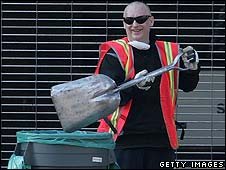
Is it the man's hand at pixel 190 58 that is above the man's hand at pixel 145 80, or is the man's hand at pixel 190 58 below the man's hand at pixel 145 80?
above

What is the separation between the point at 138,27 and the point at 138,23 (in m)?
0.03

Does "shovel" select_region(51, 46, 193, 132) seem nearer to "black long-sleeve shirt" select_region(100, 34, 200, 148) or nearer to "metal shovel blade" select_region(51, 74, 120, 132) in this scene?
"metal shovel blade" select_region(51, 74, 120, 132)

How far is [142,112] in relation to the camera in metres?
5.17

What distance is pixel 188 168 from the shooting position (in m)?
7.28

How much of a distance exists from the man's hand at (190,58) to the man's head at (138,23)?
0.34m

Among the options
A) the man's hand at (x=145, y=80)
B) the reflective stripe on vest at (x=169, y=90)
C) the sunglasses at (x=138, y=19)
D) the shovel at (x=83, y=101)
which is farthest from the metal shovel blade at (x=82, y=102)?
the sunglasses at (x=138, y=19)

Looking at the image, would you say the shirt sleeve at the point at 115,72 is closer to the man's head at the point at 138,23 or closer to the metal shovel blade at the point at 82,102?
the man's head at the point at 138,23

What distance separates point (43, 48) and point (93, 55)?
50cm

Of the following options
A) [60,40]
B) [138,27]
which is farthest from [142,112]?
[60,40]

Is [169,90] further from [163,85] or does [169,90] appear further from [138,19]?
[138,19]

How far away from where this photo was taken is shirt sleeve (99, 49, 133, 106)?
507cm

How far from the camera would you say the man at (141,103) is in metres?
5.14

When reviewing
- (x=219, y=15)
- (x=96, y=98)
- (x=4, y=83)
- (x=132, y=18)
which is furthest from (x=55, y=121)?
(x=96, y=98)

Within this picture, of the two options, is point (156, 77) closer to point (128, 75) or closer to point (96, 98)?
point (128, 75)
